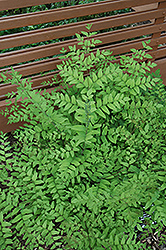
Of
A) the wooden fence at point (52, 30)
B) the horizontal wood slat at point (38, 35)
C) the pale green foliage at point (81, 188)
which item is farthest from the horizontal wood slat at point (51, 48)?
the pale green foliage at point (81, 188)

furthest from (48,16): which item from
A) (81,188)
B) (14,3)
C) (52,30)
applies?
(81,188)

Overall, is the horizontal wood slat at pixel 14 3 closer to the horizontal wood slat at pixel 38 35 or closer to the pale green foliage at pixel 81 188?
the horizontal wood slat at pixel 38 35

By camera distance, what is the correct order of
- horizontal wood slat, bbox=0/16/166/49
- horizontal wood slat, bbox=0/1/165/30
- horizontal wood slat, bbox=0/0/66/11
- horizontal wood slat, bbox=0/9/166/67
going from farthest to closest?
horizontal wood slat, bbox=0/9/166/67 < horizontal wood slat, bbox=0/16/166/49 < horizontal wood slat, bbox=0/1/165/30 < horizontal wood slat, bbox=0/0/66/11

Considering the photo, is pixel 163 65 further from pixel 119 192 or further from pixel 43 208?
pixel 43 208

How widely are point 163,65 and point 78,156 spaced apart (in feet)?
6.40

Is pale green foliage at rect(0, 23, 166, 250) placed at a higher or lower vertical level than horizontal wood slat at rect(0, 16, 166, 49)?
lower

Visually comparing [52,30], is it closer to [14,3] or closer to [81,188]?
[14,3]

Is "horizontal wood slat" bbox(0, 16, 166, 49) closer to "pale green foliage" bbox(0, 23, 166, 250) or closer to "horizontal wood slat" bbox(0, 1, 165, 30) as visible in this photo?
"horizontal wood slat" bbox(0, 1, 165, 30)

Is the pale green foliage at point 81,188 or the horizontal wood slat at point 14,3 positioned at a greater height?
the horizontal wood slat at point 14,3

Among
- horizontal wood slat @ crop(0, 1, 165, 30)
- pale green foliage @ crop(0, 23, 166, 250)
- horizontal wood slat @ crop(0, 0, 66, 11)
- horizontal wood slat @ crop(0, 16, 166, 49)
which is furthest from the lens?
horizontal wood slat @ crop(0, 16, 166, 49)

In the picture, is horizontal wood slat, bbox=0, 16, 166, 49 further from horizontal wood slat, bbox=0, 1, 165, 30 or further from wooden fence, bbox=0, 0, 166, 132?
horizontal wood slat, bbox=0, 1, 165, 30

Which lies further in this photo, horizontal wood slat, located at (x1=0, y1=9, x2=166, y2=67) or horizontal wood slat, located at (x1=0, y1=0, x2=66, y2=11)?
horizontal wood slat, located at (x1=0, y1=9, x2=166, y2=67)

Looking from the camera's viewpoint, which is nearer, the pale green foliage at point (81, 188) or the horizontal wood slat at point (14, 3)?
the pale green foliage at point (81, 188)

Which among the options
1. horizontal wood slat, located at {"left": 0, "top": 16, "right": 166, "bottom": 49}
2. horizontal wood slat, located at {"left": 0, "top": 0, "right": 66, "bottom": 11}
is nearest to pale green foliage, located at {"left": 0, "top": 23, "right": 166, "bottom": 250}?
horizontal wood slat, located at {"left": 0, "top": 16, "right": 166, "bottom": 49}
